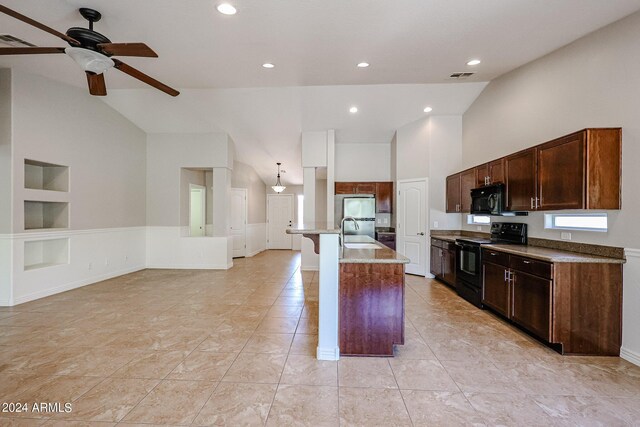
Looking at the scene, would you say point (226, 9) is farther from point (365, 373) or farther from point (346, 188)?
Result: point (346, 188)

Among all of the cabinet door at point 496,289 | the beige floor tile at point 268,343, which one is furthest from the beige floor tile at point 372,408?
the cabinet door at point 496,289

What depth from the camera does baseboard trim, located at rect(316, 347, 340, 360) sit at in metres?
2.54

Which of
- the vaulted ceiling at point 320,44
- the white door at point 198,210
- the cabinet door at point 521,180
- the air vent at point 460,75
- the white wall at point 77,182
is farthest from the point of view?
the white door at point 198,210

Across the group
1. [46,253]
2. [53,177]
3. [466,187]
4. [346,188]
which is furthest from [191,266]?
[466,187]

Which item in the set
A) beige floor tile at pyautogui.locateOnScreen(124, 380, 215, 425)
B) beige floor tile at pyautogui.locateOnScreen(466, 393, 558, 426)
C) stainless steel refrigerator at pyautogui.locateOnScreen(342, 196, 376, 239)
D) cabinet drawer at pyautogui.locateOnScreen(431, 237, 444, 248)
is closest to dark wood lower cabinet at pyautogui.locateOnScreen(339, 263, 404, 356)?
beige floor tile at pyautogui.locateOnScreen(466, 393, 558, 426)

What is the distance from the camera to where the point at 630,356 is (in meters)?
2.52

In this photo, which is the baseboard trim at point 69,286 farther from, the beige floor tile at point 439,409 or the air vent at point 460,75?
the air vent at point 460,75

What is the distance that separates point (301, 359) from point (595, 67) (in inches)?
157

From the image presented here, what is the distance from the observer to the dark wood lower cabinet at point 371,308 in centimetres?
259

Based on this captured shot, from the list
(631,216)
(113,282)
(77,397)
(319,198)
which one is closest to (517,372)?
(631,216)

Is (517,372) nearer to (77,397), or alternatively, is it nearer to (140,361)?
(140,361)

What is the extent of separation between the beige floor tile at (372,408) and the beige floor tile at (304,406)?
0.23 ft

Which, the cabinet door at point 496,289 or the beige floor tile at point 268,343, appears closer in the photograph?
the beige floor tile at point 268,343

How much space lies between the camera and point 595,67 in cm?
289
